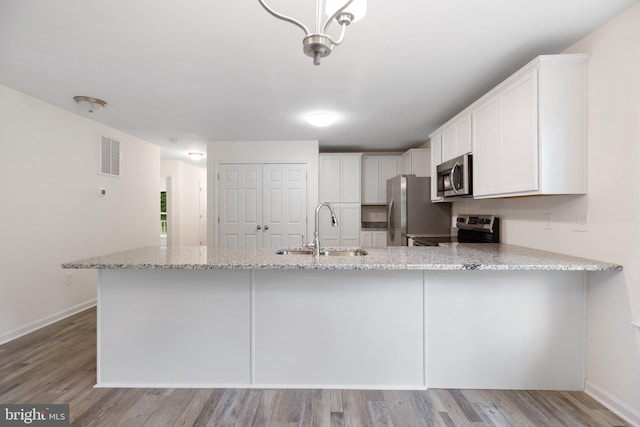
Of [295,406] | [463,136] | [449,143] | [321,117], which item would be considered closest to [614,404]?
[295,406]

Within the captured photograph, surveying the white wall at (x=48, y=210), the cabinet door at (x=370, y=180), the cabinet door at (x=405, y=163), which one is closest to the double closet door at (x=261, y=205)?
the cabinet door at (x=370, y=180)

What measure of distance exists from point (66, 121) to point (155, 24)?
7.86 feet

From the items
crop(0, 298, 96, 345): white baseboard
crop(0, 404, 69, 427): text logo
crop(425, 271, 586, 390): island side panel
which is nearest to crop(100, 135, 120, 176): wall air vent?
crop(0, 298, 96, 345): white baseboard

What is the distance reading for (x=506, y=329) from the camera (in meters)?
2.02

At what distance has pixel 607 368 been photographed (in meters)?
1.85

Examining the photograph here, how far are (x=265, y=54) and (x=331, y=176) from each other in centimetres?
308

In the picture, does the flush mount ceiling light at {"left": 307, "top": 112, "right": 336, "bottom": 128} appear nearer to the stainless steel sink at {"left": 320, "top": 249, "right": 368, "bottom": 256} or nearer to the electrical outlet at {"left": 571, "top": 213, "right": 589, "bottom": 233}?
the stainless steel sink at {"left": 320, "top": 249, "right": 368, "bottom": 256}

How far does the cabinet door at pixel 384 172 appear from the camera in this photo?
5445 mm

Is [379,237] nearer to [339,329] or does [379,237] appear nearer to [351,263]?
[339,329]

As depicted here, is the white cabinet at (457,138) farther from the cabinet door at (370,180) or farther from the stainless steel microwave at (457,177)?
the cabinet door at (370,180)

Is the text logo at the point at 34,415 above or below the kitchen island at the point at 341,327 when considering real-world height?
below

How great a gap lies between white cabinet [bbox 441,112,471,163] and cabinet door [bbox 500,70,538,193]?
58 cm

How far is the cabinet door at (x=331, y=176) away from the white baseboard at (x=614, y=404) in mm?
3787

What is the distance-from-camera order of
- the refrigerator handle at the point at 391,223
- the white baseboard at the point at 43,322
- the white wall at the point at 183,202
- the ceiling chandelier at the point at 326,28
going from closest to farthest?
1. the ceiling chandelier at the point at 326,28
2. the white baseboard at the point at 43,322
3. the refrigerator handle at the point at 391,223
4. the white wall at the point at 183,202
